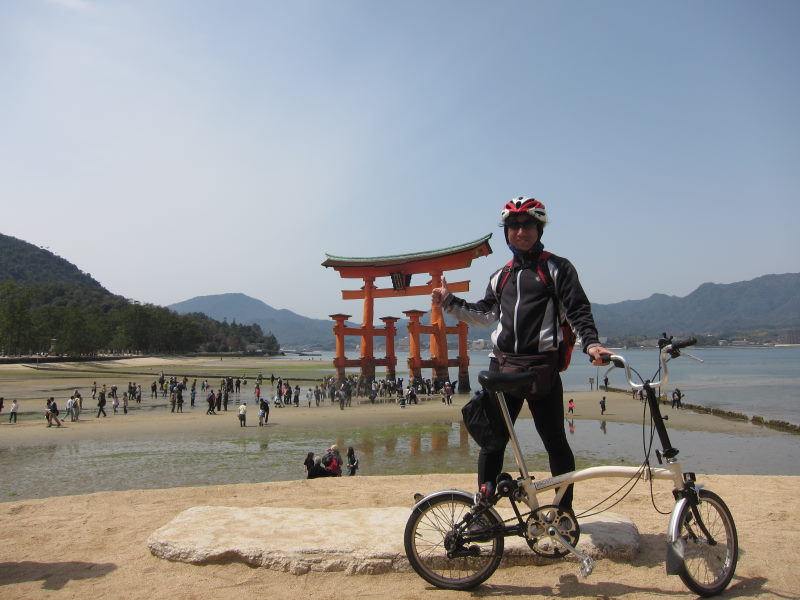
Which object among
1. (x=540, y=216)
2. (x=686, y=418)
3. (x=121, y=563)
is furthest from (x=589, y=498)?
(x=686, y=418)

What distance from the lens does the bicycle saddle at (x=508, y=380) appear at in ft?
9.80

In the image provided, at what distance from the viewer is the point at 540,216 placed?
11.5 feet

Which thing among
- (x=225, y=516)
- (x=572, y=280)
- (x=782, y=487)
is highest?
(x=572, y=280)

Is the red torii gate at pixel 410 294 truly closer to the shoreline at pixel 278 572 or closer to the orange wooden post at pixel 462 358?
the orange wooden post at pixel 462 358

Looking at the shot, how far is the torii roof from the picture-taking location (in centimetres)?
3106

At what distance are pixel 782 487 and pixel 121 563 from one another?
276 inches

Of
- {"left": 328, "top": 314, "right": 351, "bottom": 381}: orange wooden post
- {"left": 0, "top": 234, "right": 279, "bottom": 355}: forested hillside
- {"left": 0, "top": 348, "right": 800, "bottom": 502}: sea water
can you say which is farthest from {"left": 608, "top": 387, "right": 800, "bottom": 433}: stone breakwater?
{"left": 0, "top": 234, "right": 279, "bottom": 355}: forested hillside

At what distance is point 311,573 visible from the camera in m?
3.27

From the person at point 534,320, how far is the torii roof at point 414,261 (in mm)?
27394

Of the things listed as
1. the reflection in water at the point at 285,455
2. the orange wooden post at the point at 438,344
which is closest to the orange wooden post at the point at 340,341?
the orange wooden post at the point at 438,344

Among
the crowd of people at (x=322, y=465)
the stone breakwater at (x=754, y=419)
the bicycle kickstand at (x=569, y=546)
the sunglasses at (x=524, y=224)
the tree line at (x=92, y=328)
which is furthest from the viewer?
the tree line at (x=92, y=328)

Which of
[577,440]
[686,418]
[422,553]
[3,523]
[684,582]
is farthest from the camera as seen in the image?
[686,418]

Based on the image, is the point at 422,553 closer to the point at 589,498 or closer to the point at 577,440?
the point at 589,498

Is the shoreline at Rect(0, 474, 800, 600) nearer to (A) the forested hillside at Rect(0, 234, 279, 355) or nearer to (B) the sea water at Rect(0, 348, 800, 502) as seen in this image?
(B) the sea water at Rect(0, 348, 800, 502)
